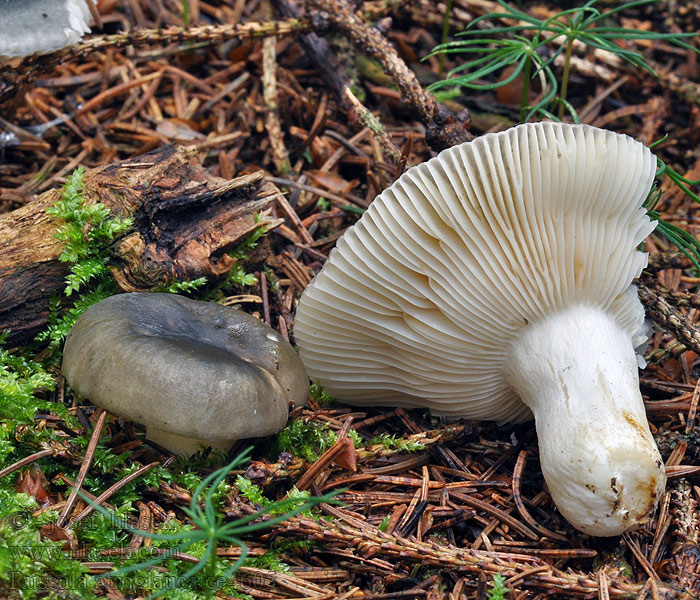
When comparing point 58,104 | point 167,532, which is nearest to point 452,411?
point 167,532

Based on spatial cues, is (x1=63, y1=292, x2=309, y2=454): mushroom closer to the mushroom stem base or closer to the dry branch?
the mushroom stem base

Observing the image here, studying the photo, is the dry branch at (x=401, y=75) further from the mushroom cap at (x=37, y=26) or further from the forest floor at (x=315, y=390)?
the mushroom cap at (x=37, y=26)

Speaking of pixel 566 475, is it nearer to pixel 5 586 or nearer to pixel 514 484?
pixel 514 484

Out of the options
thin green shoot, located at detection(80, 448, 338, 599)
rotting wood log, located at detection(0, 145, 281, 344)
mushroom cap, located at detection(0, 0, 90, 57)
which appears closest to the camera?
thin green shoot, located at detection(80, 448, 338, 599)

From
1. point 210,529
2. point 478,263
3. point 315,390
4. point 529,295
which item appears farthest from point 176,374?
point 529,295

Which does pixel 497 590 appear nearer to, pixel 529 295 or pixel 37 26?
pixel 529 295

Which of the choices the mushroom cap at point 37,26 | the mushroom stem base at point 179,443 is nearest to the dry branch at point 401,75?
the mushroom cap at point 37,26

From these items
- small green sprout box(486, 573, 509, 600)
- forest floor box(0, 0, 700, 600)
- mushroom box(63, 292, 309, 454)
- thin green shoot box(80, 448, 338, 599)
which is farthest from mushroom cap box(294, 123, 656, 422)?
small green sprout box(486, 573, 509, 600)
